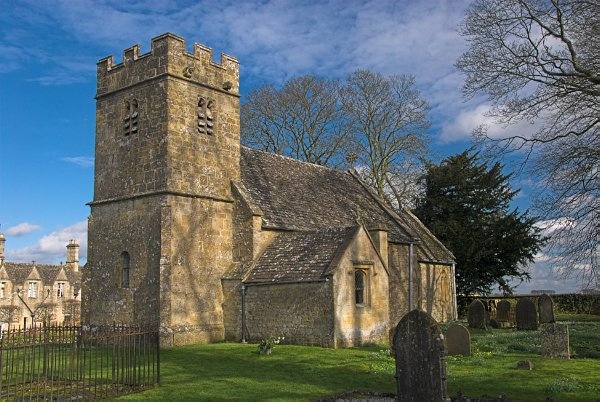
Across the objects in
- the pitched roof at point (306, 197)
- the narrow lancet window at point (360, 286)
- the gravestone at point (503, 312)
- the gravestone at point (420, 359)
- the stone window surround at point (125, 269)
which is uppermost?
the pitched roof at point (306, 197)

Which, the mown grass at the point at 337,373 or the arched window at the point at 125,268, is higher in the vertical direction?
the arched window at the point at 125,268

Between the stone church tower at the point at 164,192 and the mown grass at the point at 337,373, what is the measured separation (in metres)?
2.62

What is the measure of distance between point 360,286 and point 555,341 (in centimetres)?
771

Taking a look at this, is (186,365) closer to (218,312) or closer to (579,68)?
(218,312)

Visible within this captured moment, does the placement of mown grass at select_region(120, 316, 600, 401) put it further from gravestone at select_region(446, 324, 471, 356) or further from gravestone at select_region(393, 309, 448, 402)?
gravestone at select_region(393, 309, 448, 402)

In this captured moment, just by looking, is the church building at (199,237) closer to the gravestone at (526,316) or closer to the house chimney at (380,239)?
the house chimney at (380,239)

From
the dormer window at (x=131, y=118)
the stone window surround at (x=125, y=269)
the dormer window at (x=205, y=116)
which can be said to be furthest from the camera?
the dormer window at (x=205, y=116)

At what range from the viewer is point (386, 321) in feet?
79.0

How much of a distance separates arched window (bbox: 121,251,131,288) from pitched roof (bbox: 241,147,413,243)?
5.96m

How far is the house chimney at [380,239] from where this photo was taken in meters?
26.2

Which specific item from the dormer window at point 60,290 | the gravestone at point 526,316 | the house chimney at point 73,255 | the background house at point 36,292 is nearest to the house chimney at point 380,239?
the gravestone at point 526,316

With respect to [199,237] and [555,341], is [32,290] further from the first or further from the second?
[555,341]

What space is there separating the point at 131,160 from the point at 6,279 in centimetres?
3965

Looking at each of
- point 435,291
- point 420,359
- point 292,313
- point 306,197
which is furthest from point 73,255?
point 420,359
